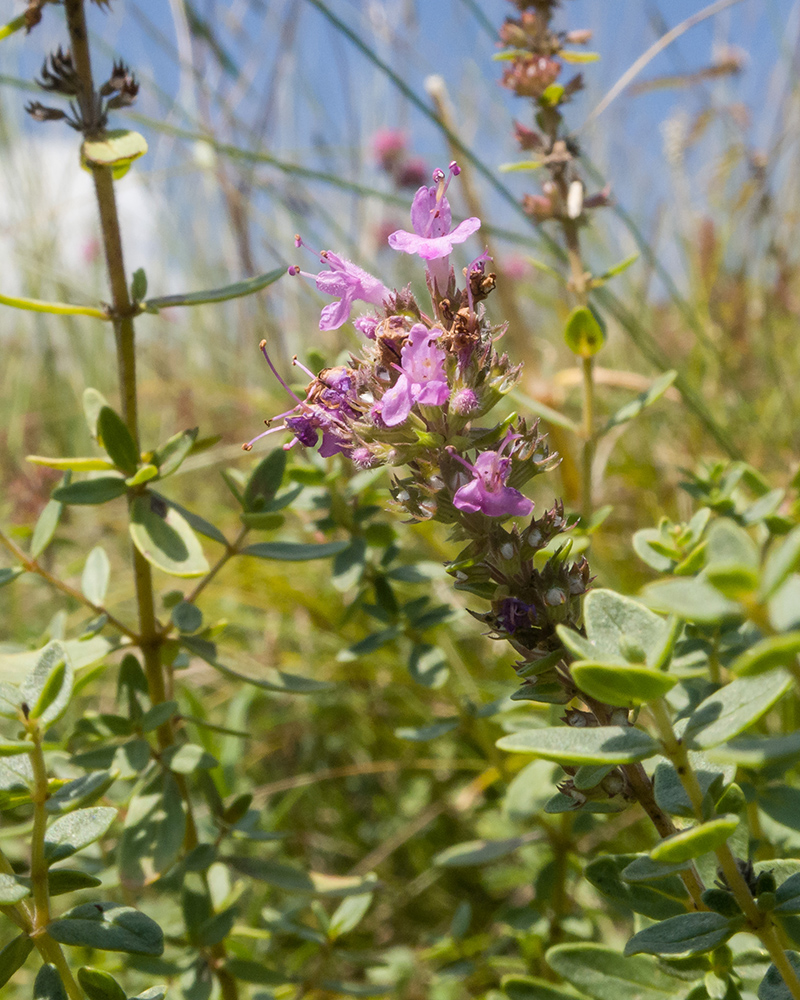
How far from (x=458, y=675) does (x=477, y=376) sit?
111 cm

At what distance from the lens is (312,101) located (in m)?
3.33

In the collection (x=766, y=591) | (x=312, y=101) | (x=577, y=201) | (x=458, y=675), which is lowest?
(x=458, y=675)

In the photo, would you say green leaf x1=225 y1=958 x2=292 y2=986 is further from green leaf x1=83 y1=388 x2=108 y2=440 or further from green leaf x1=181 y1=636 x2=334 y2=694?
green leaf x1=83 y1=388 x2=108 y2=440

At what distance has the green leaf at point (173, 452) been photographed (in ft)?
3.31

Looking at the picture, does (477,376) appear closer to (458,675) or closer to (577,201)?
(577,201)

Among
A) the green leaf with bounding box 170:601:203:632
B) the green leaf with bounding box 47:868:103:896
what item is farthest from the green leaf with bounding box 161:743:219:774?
the green leaf with bounding box 47:868:103:896

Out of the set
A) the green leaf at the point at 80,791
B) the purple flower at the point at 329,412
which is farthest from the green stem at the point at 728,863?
the green leaf at the point at 80,791

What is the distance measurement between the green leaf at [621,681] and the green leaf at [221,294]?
67cm

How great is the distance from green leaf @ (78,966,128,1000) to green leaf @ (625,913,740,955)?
449 mm

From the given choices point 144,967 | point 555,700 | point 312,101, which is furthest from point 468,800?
point 312,101

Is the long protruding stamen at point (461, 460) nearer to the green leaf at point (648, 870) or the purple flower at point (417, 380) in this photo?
the purple flower at point (417, 380)

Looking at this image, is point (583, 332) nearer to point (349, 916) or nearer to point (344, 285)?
point (344, 285)

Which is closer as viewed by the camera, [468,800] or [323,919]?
[323,919]

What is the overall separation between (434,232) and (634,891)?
714 millimetres
